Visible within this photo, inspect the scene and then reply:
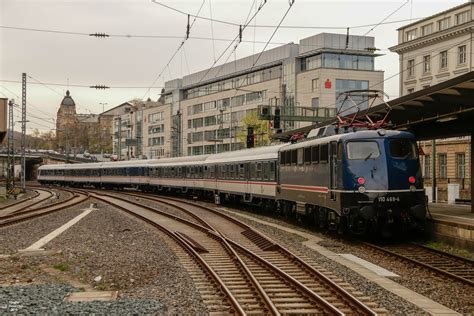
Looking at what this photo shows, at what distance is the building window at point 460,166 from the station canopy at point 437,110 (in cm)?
2787

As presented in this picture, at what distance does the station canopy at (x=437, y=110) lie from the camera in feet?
52.7

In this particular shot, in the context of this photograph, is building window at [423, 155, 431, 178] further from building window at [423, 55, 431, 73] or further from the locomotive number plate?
the locomotive number plate

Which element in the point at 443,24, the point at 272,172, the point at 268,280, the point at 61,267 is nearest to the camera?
the point at 268,280

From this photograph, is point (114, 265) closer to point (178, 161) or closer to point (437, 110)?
point (437, 110)

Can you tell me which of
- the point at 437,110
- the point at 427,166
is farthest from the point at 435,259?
the point at 427,166

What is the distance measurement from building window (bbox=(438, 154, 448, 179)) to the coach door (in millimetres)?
36321

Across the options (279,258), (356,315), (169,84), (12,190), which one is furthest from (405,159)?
(169,84)

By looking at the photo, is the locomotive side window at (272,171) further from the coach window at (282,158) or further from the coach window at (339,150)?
the coach window at (339,150)

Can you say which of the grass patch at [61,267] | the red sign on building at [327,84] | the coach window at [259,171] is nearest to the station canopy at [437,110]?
the coach window at [259,171]

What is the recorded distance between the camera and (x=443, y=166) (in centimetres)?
5131

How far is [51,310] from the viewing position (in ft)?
29.2

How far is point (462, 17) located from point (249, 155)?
31377mm

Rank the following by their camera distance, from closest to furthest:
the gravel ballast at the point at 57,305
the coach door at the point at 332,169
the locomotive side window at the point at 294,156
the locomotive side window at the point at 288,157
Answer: the gravel ballast at the point at 57,305 → the coach door at the point at 332,169 → the locomotive side window at the point at 294,156 → the locomotive side window at the point at 288,157

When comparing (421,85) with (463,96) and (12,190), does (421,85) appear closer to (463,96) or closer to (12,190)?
(12,190)
